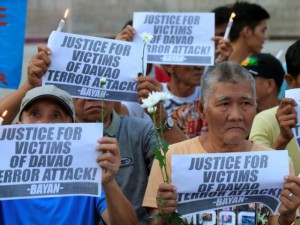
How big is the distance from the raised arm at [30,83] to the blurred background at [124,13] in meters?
6.96

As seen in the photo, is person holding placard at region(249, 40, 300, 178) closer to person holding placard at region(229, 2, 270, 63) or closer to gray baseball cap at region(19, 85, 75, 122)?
gray baseball cap at region(19, 85, 75, 122)

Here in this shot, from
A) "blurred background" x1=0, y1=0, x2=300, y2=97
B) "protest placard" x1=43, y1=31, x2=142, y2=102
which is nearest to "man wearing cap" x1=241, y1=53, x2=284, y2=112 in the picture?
"protest placard" x1=43, y1=31, x2=142, y2=102

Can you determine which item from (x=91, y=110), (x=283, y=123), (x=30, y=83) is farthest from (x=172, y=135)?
(x=30, y=83)

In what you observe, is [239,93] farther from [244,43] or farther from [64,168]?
[244,43]

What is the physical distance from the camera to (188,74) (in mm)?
8547

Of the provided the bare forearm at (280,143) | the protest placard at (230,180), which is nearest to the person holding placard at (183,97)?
the bare forearm at (280,143)

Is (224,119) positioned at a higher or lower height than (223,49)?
lower

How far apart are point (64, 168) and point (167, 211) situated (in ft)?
1.94

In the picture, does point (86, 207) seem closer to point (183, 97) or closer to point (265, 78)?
point (183, 97)

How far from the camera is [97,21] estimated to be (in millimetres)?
14219

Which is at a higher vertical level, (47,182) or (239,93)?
(239,93)

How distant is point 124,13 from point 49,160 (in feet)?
28.1

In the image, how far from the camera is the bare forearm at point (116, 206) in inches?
227

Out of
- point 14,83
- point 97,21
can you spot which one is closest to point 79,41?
point 14,83
